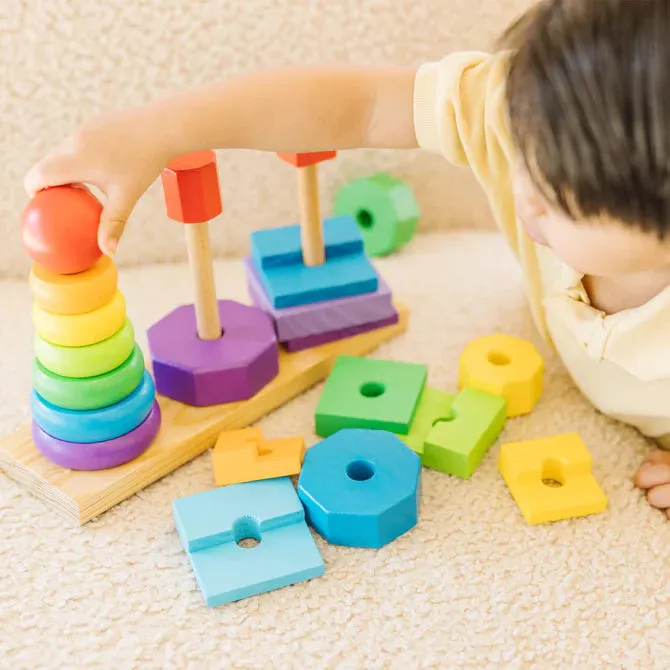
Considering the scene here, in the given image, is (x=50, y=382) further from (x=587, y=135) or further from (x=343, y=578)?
(x=587, y=135)

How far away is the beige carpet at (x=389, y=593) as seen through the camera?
59cm

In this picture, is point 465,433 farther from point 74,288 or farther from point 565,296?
point 74,288

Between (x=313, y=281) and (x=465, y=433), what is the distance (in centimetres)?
20

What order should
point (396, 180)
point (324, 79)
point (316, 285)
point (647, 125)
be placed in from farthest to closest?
point (396, 180), point (316, 285), point (324, 79), point (647, 125)

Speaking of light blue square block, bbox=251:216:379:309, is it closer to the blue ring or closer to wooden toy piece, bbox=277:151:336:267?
wooden toy piece, bbox=277:151:336:267

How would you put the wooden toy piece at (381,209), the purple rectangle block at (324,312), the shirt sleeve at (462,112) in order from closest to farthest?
the shirt sleeve at (462,112), the purple rectangle block at (324,312), the wooden toy piece at (381,209)

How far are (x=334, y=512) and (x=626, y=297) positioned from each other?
0.89ft

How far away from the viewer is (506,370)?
772mm

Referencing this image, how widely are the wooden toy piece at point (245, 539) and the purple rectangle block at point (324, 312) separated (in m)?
0.17

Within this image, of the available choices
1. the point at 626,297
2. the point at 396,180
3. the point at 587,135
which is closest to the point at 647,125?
the point at 587,135

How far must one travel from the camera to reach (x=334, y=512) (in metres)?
0.65

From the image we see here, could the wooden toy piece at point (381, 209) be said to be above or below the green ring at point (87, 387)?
below

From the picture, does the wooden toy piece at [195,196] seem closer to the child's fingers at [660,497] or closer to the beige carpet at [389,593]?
the beige carpet at [389,593]

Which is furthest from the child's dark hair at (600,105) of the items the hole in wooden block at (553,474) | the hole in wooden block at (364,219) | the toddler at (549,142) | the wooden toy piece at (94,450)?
the hole in wooden block at (364,219)
